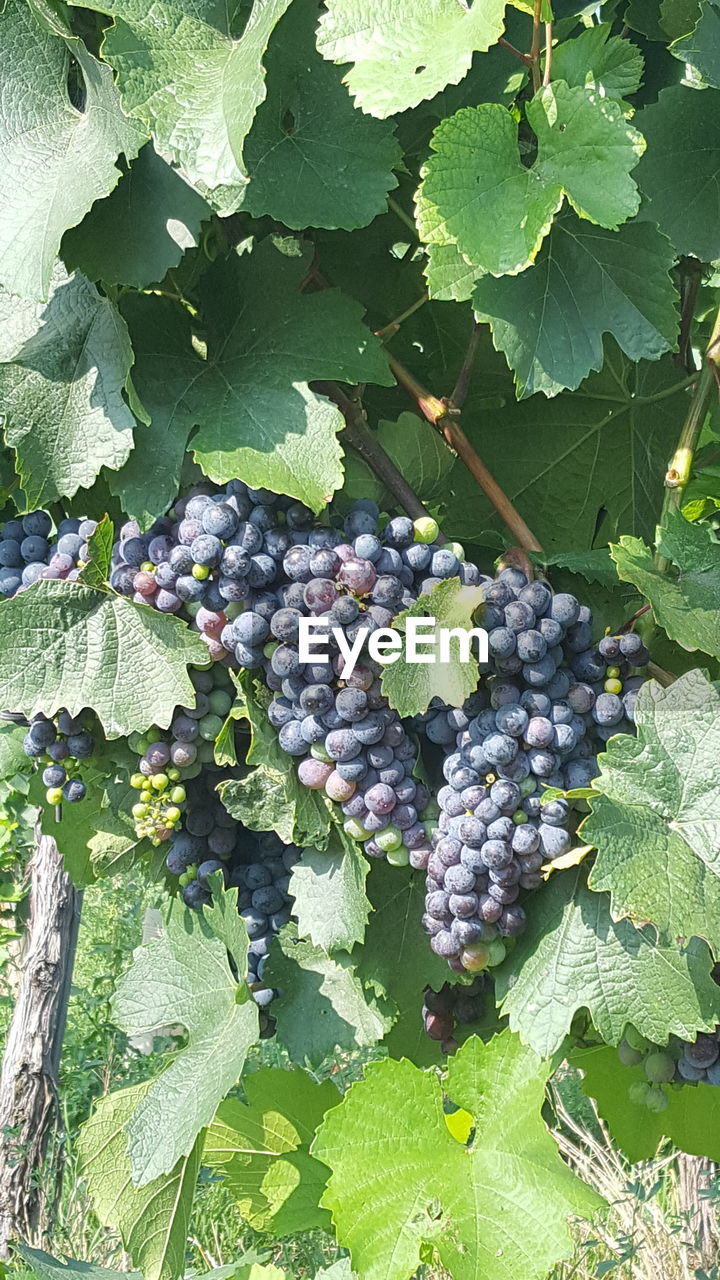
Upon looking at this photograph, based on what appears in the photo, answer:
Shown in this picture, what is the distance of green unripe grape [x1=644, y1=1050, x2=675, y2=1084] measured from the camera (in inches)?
42.1

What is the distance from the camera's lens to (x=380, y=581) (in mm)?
956

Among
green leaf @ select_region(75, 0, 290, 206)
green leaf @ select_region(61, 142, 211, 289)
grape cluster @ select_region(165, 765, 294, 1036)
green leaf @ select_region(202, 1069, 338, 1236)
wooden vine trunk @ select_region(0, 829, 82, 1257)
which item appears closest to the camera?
green leaf @ select_region(75, 0, 290, 206)

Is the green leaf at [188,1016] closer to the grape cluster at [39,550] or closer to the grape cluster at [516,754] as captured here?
the grape cluster at [516,754]

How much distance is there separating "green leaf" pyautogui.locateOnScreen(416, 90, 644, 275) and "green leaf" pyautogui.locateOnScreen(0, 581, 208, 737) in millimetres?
407

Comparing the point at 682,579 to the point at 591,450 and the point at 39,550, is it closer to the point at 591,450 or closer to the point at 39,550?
the point at 591,450

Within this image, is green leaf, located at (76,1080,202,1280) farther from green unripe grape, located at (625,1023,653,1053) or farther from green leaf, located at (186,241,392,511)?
green leaf, located at (186,241,392,511)

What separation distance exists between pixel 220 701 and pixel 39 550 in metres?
0.24

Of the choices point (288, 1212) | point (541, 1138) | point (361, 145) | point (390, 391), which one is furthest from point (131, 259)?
point (288, 1212)

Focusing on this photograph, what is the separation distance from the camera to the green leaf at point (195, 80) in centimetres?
86

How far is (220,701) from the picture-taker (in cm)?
107

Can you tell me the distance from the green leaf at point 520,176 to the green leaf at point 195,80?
16cm

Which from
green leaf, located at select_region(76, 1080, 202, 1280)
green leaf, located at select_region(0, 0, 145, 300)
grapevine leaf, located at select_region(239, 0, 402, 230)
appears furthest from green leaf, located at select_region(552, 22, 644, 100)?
green leaf, located at select_region(76, 1080, 202, 1280)

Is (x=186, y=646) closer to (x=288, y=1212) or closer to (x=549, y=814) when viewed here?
(x=549, y=814)

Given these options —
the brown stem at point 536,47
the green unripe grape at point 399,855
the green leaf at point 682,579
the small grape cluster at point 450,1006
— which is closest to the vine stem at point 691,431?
the green leaf at point 682,579
